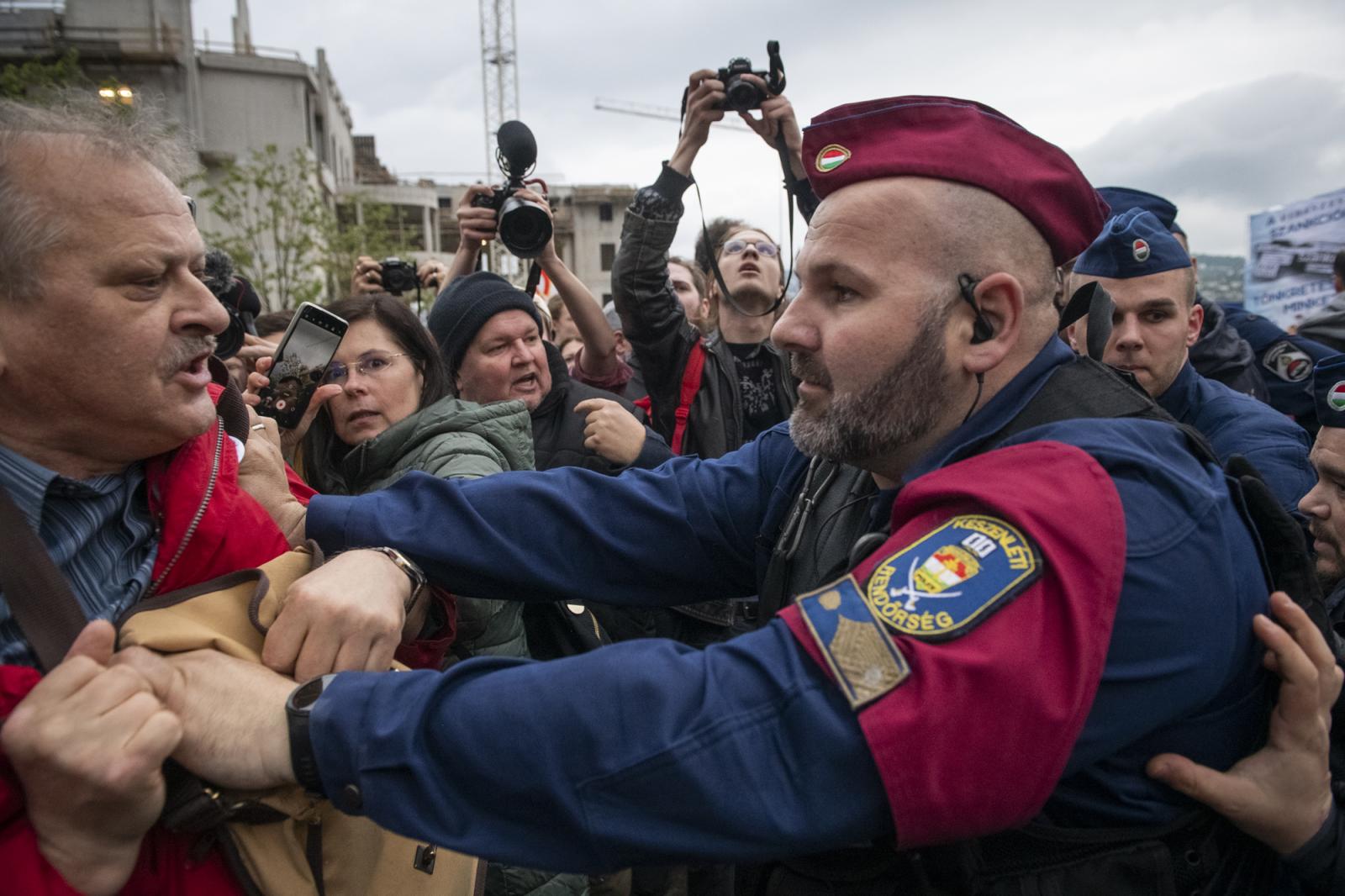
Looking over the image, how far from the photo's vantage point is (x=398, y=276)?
4.40 metres

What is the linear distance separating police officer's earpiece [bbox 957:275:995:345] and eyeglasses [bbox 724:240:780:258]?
3263 millimetres

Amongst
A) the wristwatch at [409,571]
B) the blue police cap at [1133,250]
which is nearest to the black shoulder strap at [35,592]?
the wristwatch at [409,571]

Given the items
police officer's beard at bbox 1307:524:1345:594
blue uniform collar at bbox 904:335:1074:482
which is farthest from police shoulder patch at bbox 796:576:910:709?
police officer's beard at bbox 1307:524:1345:594

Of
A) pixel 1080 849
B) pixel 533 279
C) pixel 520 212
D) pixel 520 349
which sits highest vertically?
pixel 520 212

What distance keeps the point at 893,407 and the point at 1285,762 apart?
2.95 ft

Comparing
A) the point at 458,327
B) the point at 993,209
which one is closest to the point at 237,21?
the point at 458,327

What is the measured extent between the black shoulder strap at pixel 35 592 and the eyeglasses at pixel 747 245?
3.95m

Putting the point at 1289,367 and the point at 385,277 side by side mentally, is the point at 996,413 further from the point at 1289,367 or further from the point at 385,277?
the point at 1289,367

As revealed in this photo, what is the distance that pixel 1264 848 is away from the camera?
1.73 metres

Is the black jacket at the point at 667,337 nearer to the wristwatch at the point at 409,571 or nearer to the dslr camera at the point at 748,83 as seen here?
the dslr camera at the point at 748,83

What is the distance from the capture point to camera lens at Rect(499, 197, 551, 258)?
158 inches

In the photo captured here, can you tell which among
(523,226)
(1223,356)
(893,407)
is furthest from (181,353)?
(1223,356)

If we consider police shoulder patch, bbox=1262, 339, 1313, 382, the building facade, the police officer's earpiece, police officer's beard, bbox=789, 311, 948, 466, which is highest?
the building facade

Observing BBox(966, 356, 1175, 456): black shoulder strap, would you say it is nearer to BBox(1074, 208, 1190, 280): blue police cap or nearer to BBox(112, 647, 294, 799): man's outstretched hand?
BBox(112, 647, 294, 799): man's outstretched hand
